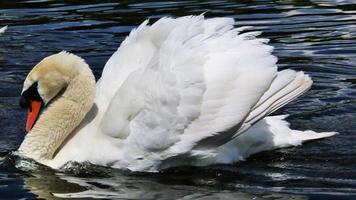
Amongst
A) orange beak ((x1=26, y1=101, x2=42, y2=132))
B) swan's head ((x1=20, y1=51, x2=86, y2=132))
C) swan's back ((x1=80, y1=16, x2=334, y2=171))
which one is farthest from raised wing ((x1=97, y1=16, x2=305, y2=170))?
orange beak ((x1=26, y1=101, x2=42, y2=132))

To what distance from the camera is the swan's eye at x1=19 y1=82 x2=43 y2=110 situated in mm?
8305

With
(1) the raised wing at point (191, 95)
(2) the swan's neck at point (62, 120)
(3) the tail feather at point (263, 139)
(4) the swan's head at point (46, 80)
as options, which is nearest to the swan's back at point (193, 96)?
(1) the raised wing at point (191, 95)

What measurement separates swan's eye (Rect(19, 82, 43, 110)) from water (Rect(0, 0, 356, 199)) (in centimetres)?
50

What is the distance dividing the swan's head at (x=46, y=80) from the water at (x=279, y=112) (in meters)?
0.51

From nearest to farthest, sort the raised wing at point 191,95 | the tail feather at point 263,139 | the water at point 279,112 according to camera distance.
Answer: the water at point 279,112
the raised wing at point 191,95
the tail feather at point 263,139

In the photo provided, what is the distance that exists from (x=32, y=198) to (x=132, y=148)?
95 cm

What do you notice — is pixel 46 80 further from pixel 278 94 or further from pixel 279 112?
pixel 279 112

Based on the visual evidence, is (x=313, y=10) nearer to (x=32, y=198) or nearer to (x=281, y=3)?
(x=281, y=3)

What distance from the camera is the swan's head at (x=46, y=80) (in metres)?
8.21

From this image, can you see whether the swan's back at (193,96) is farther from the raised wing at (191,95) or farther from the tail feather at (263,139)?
the tail feather at (263,139)

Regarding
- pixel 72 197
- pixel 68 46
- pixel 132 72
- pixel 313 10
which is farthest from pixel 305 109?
pixel 313 10

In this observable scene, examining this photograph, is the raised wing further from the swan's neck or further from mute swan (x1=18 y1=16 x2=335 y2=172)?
the swan's neck

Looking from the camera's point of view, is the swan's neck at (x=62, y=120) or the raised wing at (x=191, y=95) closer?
the raised wing at (x=191, y=95)

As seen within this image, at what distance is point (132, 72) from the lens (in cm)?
803
